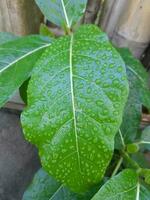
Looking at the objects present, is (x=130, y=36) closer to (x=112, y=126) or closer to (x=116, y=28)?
(x=116, y=28)

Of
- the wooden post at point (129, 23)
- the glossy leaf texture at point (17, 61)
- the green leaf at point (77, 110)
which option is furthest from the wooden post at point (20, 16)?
the green leaf at point (77, 110)

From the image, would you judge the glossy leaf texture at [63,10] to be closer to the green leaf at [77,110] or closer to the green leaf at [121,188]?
the green leaf at [77,110]

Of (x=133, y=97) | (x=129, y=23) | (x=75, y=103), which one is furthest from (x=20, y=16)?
(x=75, y=103)

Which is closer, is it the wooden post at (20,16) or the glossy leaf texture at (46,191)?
the glossy leaf texture at (46,191)

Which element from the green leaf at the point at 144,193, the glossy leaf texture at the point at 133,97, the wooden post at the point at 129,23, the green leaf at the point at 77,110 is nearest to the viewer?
the green leaf at the point at 77,110

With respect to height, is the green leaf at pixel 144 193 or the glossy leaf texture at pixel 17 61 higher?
the glossy leaf texture at pixel 17 61

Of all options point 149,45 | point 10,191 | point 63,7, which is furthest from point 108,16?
point 10,191

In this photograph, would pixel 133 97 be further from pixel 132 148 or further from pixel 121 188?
pixel 121 188
